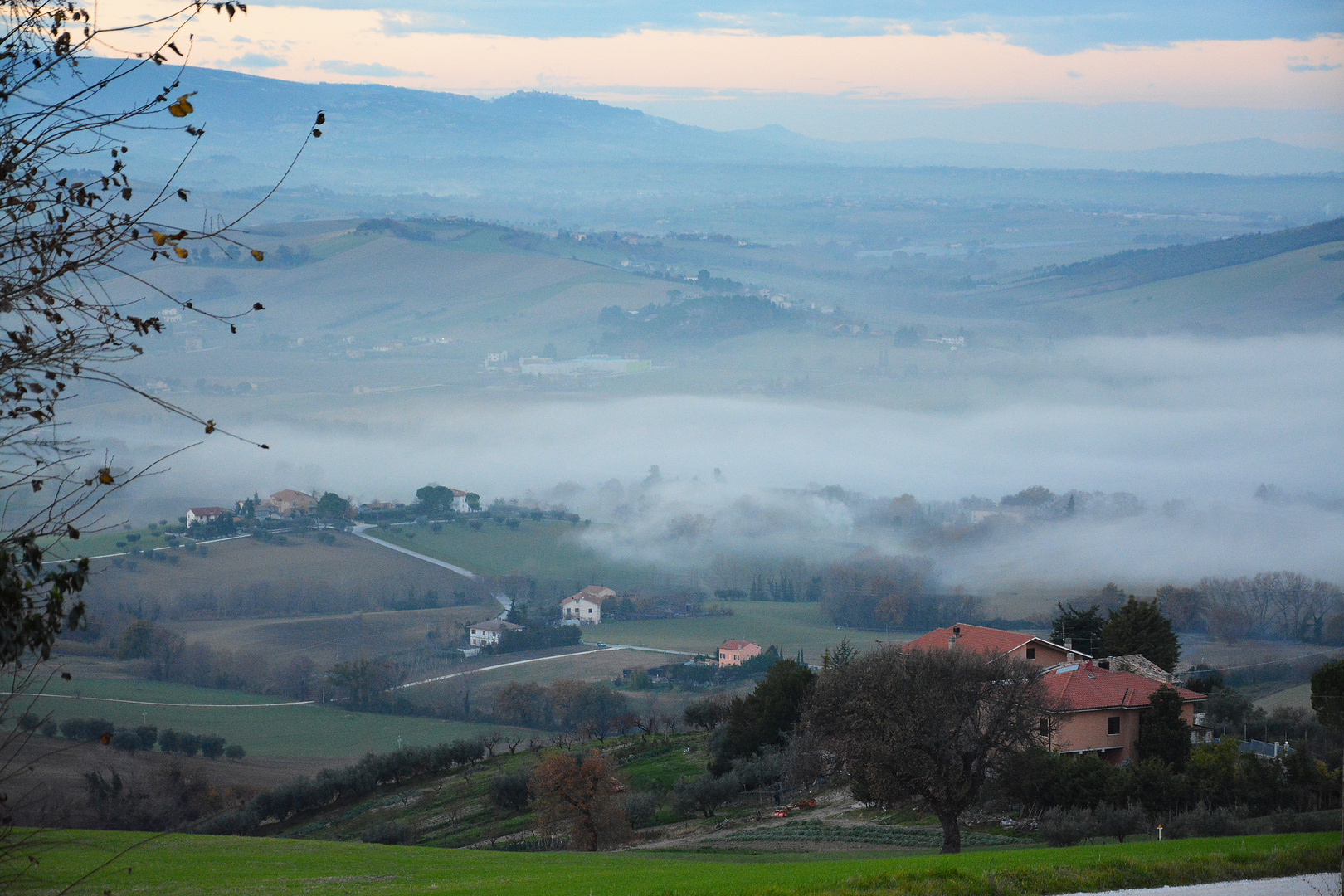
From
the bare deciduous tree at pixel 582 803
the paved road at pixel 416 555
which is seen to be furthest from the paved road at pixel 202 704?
the bare deciduous tree at pixel 582 803

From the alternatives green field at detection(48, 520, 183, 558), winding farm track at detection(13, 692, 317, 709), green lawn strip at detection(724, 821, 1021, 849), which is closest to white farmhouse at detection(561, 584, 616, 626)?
winding farm track at detection(13, 692, 317, 709)

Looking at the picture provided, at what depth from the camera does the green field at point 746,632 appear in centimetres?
9006

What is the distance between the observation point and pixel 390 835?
3048cm

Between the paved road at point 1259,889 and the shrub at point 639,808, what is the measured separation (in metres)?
20.3

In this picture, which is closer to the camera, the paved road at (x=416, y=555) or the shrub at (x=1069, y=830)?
the shrub at (x=1069, y=830)

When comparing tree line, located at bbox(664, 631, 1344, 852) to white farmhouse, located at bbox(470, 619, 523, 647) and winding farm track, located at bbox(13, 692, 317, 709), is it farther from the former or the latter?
white farmhouse, located at bbox(470, 619, 523, 647)

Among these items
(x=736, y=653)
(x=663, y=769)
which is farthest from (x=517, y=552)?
(x=663, y=769)

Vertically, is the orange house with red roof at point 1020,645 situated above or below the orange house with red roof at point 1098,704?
above

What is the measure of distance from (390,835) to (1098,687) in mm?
20868

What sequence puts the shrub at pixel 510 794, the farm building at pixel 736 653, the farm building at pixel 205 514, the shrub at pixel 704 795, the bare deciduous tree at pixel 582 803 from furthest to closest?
the farm building at pixel 205 514, the farm building at pixel 736 653, the shrub at pixel 510 794, the shrub at pixel 704 795, the bare deciduous tree at pixel 582 803

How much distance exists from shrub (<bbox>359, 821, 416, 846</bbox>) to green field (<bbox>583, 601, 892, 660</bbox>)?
176 ft

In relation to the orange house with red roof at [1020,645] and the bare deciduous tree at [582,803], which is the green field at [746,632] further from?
the bare deciduous tree at [582,803]

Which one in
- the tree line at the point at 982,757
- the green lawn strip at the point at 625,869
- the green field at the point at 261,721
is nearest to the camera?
the green lawn strip at the point at 625,869

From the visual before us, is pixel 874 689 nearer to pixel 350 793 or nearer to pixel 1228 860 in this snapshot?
pixel 1228 860
